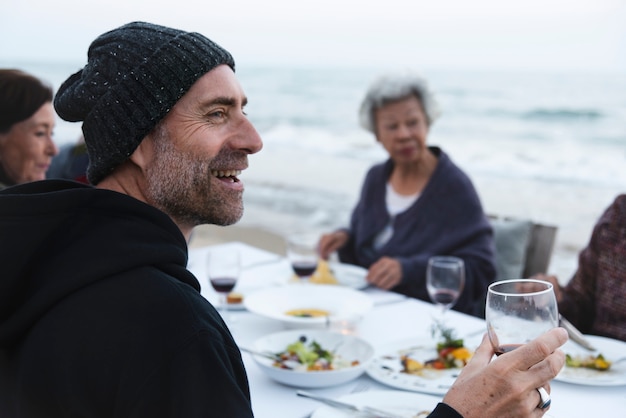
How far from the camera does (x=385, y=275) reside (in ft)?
8.33

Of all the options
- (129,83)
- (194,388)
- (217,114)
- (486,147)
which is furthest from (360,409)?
(486,147)

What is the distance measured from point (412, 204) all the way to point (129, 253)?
231 cm

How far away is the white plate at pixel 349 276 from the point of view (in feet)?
8.32

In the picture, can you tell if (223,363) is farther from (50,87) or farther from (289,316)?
(50,87)

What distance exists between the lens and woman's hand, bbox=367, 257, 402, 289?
2525mm

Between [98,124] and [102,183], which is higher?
[98,124]

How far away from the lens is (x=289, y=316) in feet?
6.92

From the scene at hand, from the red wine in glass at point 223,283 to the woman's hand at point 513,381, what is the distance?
1.15 m

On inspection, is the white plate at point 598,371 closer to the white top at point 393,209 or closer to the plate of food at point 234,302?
the plate of food at point 234,302

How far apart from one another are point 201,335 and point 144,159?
45cm

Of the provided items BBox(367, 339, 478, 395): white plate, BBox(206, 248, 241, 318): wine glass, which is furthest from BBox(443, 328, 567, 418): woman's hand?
BBox(206, 248, 241, 318): wine glass

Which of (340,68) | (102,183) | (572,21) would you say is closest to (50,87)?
(102,183)

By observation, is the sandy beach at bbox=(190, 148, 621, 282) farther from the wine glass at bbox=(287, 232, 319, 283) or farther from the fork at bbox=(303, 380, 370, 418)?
the fork at bbox=(303, 380, 370, 418)

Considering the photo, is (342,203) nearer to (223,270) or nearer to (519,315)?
(223,270)
